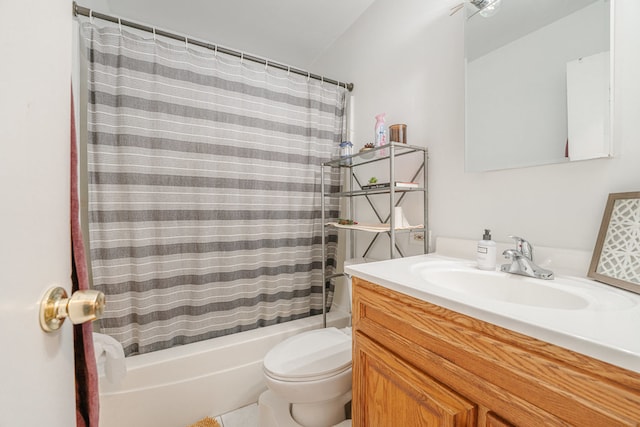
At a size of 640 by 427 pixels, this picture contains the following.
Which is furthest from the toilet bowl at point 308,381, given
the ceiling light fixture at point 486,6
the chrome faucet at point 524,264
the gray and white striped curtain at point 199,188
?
the ceiling light fixture at point 486,6

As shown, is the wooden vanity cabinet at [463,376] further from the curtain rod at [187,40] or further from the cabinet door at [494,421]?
the curtain rod at [187,40]

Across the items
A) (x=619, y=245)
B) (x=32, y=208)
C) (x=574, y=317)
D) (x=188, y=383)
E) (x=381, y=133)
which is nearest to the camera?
(x=32, y=208)

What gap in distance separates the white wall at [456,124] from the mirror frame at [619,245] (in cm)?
7

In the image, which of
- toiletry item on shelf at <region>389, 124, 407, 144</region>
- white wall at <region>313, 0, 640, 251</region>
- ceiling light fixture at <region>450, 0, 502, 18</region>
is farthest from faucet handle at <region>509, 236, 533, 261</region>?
ceiling light fixture at <region>450, 0, 502, 18</region>

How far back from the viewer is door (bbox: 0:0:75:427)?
24 cm

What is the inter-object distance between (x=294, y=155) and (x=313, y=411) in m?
1.47

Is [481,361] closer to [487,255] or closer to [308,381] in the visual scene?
[487,255]

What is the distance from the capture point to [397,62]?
1.55m

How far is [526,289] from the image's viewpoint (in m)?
0.83

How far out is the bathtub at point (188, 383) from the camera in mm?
1232

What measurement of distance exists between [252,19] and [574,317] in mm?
2278

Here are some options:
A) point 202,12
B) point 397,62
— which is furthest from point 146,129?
point 397,62

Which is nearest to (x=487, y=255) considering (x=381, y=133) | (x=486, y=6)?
Result: (x=381, y=133)

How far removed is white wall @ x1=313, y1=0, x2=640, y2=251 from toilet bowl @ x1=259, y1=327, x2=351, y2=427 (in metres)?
0.80
